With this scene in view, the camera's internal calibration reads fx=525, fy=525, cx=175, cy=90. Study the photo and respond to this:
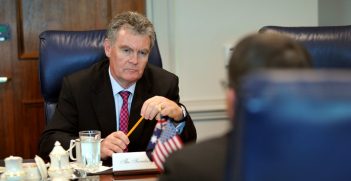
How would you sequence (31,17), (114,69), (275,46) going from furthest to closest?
(31,17) < (114,69) < (275,46)

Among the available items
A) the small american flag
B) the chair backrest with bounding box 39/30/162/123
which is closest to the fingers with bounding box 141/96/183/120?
the small american flag

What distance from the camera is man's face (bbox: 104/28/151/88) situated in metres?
2.26

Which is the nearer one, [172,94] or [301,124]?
[301,124]

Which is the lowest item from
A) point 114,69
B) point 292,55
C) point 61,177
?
point 61,177

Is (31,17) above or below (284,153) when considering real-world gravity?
above

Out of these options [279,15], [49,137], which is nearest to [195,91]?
[279,15]

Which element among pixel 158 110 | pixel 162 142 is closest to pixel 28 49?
pixel 158 110

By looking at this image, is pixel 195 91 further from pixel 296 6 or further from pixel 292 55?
pixel 292 55

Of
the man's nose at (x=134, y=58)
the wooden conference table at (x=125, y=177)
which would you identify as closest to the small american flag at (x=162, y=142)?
the wooden conference table at (x=125, y=177)

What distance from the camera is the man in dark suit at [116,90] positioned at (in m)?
2.22

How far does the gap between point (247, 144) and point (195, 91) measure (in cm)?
272

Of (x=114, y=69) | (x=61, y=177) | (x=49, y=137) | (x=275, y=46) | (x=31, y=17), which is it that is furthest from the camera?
(x=31, y=17)

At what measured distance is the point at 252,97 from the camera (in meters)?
0.60

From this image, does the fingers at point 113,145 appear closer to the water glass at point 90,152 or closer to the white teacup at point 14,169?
the water glass at point 90,152
